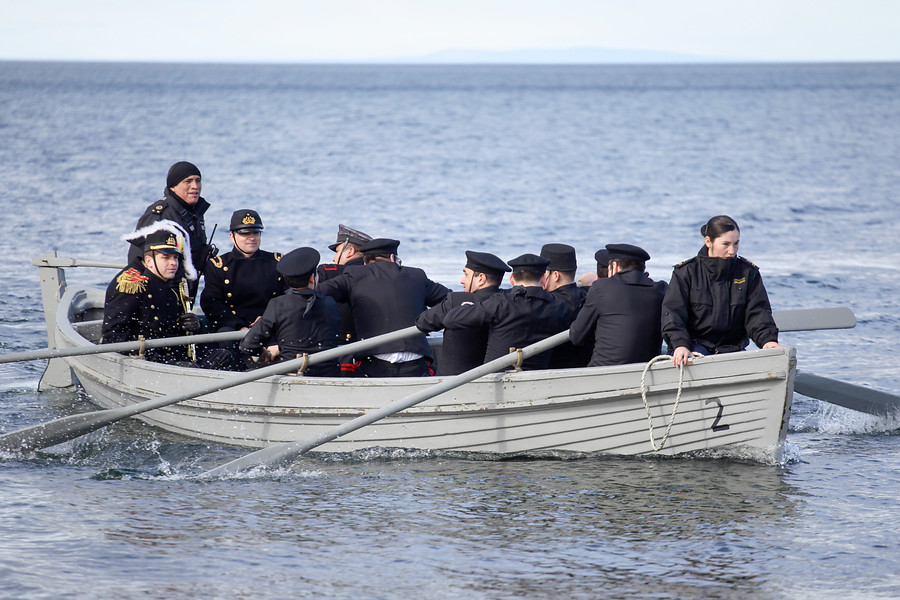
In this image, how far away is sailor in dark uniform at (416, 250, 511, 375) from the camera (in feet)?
26.5

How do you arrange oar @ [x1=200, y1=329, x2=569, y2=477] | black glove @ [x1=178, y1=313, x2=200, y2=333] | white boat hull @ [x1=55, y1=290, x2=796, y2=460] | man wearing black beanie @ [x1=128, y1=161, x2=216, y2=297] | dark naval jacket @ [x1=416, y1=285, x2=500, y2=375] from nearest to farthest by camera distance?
white boat hull @ [x1=55, y1=290, x2=796, y2=460], oar @ [x1=200, y1=329, x2=569, y2=477], dark naval jacket @ [x1=416, y1=285, x2=500, y2=375], black glove @ [x1=178, y1=313, x2=200, y2=333], man wearing black beanie @ [x1=128, y1=161, x2=216, y2=297]

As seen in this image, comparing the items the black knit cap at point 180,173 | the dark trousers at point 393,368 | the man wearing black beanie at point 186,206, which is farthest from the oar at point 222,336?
the black knit cap at point 180,173

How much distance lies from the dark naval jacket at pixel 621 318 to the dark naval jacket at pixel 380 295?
1.56m

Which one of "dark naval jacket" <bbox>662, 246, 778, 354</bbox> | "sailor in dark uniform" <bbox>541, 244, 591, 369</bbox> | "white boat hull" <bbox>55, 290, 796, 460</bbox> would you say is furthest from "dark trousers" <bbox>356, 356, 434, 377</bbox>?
"dark naval jacket" <bbox>662, 246, 778, 354</bbox>

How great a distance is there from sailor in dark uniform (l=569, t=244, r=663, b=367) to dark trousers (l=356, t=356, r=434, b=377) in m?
1.60

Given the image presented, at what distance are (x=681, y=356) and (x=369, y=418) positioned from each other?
2407mm

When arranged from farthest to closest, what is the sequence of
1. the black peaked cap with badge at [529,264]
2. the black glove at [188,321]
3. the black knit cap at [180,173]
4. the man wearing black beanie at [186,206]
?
the black knit cap at [180,173]
the man wearing black beanie at [186,206]
the black glove at [188,321]
the black peaked cap with badge at [529,264]

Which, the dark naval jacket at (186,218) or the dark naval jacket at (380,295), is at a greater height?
the dark naval jacket at (186,218)

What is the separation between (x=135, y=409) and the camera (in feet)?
28.1

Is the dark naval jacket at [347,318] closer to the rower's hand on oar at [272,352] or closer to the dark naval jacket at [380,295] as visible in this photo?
the dark naval jacket at [380,295]

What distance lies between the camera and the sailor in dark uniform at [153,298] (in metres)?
8.85

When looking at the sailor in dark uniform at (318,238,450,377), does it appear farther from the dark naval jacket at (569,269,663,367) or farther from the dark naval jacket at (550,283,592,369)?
the dark naval jacket at (569,269,663,367)

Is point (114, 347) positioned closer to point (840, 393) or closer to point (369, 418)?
point (369, 418)

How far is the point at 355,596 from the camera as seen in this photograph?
6.23 m
